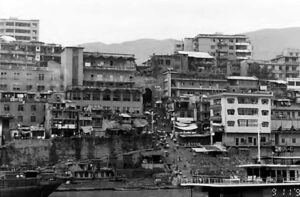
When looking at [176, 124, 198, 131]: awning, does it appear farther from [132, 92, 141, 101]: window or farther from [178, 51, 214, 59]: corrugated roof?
[178, 51, 214, 59]: corrugated roof

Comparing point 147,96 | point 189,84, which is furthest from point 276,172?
point 147,96

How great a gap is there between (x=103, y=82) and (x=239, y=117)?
20312 mm

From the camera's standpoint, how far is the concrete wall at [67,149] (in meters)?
68.7

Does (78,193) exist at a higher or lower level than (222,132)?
lower

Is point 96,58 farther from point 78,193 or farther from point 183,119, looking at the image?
point 78,193

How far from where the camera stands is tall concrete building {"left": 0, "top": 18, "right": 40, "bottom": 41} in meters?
113

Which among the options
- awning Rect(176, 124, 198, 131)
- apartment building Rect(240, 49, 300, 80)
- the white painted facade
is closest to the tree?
apartment building Rect(240, 49, 300, 80)

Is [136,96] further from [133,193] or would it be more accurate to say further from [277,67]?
[277,67]

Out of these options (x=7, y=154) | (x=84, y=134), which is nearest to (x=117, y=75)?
(x=84, y=134)

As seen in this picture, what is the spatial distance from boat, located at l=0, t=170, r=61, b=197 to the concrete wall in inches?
555

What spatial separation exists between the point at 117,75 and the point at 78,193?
29.7 m

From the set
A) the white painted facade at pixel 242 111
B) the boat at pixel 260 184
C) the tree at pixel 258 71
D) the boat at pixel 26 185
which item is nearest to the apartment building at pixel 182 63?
the tree at pixel 258 71

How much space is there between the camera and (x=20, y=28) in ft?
374

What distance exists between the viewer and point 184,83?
289 feet
